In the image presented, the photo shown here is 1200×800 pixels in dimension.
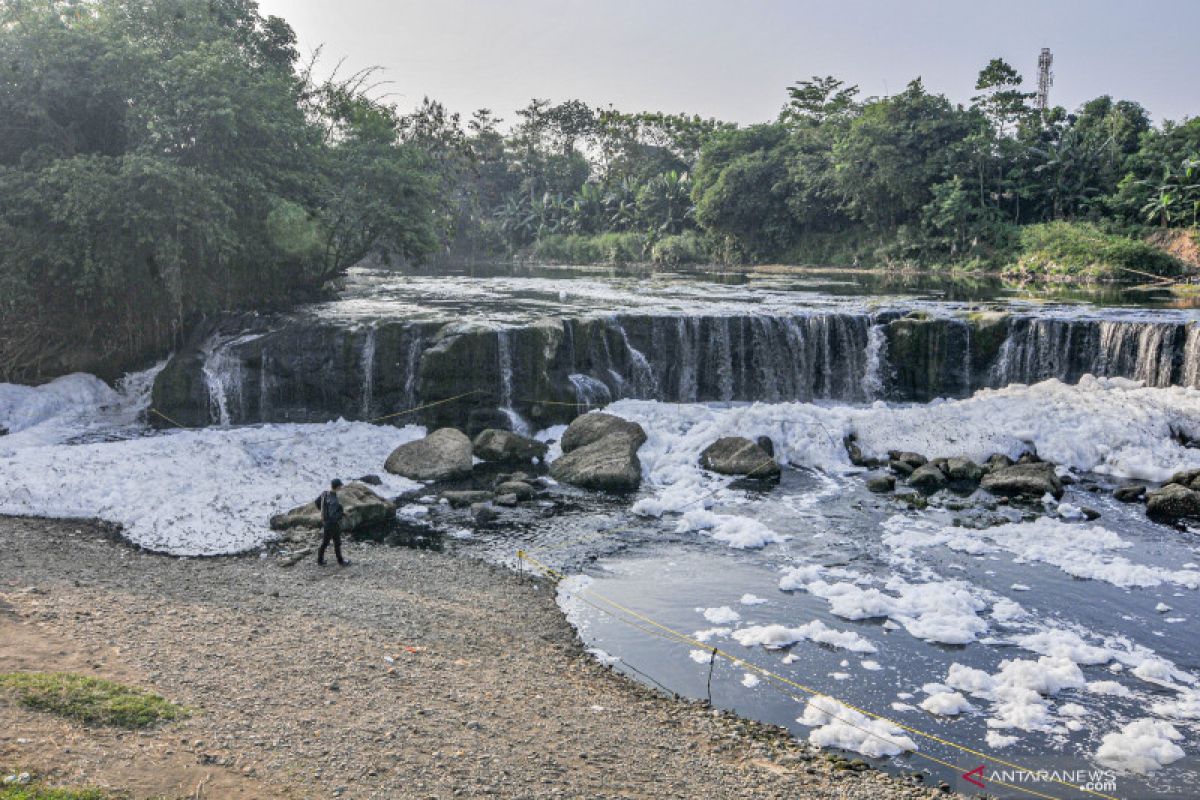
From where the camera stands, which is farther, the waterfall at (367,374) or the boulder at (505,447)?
the waterfall at (367,374)

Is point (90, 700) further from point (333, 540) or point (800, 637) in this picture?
point (800, 637)

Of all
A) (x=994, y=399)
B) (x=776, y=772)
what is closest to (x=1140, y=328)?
(x=994, y=399)

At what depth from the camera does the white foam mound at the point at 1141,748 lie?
281 inches

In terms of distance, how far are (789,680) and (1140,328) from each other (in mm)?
19142

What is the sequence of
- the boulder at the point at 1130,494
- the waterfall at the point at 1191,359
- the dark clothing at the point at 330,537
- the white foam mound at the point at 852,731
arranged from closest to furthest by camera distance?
the white foam mound at the point at 852,731 → the dark clothing at the point at 330,537 → the boulder at the point at 1130,494 → the waterfall at the point at 1191,359

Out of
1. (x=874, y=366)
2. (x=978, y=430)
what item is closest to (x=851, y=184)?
(x=874, y=366)

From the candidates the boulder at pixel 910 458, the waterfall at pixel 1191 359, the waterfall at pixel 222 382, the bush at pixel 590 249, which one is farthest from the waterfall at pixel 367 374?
the bush at pixel 590 249

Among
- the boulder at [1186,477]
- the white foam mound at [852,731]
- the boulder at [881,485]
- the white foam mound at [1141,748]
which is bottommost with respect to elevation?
the white foam mound at [852,731]

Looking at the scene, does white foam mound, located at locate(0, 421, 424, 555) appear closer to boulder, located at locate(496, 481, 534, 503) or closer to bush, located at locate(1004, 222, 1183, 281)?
boulder, located at locate(496, 481, 534, 503)

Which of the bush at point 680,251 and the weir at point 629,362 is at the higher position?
the bush at point 680,251

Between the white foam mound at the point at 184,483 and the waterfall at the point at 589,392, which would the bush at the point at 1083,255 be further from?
the white foam mound at the point at 184,483

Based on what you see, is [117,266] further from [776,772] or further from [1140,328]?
[1140,328]

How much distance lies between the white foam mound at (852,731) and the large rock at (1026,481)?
927cm

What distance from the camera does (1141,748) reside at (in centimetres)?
729
